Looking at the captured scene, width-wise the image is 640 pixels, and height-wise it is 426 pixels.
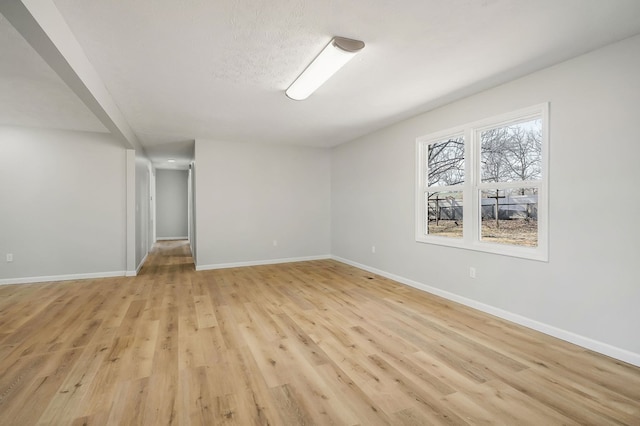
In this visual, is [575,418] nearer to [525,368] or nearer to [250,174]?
[525,368]

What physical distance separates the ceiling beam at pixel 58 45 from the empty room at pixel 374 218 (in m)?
0.02

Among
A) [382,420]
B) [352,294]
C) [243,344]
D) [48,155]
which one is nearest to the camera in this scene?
[382,420]

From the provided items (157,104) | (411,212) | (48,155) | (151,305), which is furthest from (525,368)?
(48,155)

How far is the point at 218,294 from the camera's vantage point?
3990 mm

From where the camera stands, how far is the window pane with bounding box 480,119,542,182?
2922mm

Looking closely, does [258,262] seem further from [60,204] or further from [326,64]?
[326,64]

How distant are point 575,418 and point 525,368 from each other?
0.52 metres

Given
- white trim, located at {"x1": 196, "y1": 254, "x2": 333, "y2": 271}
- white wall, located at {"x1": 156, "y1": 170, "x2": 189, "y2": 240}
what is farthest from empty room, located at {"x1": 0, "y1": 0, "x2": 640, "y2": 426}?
white wall, located at {"x1": 156, "y1": 170, "x2": 189, "y2": 240}

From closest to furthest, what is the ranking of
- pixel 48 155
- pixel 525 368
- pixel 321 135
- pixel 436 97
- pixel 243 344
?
1. pixel 525 368
2. pixel 243 344
3. pixel 436 97
4. pixel 48 155
5. pixel 321 135

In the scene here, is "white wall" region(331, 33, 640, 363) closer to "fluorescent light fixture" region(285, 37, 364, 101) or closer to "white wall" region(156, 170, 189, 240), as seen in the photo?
"fluorescent light fixture" region(285, 37, 364, 101)

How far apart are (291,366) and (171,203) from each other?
9.95m

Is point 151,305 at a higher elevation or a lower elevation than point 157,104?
lower

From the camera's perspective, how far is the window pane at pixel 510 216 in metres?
2.96

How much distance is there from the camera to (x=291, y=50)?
242 cm
